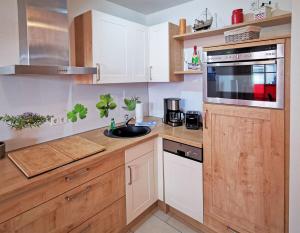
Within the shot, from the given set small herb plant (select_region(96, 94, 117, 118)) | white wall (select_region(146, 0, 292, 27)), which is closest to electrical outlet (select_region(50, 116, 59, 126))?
small herb plant (select_region(96, 94, 117, 118))

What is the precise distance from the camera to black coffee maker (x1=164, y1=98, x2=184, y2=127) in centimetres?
246

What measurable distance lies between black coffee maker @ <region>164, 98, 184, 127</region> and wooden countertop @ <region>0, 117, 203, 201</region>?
86 mm

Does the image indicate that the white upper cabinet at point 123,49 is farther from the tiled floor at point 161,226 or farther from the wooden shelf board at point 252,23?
the tiled floor at point 161,226

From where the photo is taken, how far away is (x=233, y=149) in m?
1.65

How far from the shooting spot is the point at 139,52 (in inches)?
95.0

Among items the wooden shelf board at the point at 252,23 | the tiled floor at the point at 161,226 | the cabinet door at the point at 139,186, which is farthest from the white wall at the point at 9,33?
the tiled floor at the point at 161,226

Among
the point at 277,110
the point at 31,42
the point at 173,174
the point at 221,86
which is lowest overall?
the point at 173,174

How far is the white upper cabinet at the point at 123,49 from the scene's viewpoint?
1959mm

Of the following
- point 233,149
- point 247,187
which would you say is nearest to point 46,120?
point 233,149

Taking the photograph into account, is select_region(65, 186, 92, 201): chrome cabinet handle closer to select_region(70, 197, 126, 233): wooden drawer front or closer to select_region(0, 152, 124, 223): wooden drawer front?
select_region(0, 152, 124, 223): wooden drawer front

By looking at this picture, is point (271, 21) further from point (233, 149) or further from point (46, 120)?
point (46, 120)

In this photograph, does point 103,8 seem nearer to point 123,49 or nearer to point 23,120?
point 123,49

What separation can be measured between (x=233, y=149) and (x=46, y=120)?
167 centimetres

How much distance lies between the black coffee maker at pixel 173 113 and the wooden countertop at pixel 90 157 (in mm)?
86
